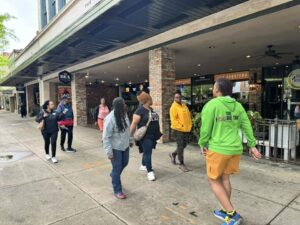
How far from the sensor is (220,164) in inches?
107

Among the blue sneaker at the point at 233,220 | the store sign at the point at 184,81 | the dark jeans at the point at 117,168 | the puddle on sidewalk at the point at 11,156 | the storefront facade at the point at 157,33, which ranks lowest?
the puddle on sidewalk at the point at 11,156

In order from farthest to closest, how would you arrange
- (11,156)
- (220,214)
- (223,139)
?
(11,156) < (220,214) < (223,139)

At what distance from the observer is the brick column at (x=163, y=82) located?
781 centimetres

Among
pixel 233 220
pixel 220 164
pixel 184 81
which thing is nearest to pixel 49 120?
pixel 220 164

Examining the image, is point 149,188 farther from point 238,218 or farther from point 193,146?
point 193,146

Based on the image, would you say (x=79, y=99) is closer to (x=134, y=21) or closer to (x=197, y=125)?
(x=134, y=21)

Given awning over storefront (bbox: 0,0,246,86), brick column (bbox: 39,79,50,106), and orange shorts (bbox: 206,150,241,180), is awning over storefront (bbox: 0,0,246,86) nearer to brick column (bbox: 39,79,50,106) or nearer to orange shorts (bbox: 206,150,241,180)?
orange shorts (bbox: 206,150,241,180)

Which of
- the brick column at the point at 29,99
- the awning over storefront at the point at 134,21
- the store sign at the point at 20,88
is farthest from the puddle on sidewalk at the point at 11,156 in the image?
the store sign at the point at 20,88

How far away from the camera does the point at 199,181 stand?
14.2ft

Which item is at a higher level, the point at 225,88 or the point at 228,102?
the point at 225,88

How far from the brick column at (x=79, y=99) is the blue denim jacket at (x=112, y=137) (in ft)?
34.4

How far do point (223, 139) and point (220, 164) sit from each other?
30cm

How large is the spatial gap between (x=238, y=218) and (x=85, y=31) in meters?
5.89

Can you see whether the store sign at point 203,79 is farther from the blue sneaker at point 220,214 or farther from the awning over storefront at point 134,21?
the blue sneaker at point 220,214
